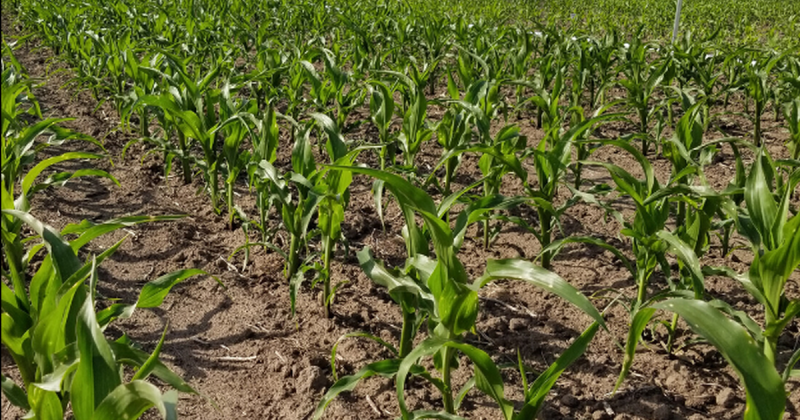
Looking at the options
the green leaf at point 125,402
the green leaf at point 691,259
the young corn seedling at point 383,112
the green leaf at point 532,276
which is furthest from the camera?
the young corn seedling at point 383,112

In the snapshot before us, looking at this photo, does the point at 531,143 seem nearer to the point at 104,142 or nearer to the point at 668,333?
the point at 668,333

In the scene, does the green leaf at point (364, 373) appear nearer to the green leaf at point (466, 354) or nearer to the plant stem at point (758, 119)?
the green leaf at point (466, 354)

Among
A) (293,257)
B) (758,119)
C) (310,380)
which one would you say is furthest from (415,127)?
(758,119)

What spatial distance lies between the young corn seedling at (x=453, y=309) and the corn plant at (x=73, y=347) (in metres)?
0.48

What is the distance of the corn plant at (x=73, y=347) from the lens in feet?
4.00

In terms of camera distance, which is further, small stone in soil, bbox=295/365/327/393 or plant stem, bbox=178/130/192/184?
plant stem, bbox=178/130/192/184

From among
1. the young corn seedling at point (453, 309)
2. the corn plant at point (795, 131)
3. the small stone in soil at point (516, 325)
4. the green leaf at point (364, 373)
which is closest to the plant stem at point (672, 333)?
the small stone in soil at point (516, 325)

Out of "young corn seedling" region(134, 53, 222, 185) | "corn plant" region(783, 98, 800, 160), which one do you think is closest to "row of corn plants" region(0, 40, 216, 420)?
"young corn seedling" region(134, 53, 222, 185)

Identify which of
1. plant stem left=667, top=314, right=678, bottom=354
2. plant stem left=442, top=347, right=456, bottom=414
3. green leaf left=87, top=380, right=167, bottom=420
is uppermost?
green leaf left=87, top=380, right=167, bottom=420

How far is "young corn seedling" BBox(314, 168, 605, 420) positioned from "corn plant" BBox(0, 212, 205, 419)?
1.57ft

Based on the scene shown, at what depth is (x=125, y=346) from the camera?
60.2 inches

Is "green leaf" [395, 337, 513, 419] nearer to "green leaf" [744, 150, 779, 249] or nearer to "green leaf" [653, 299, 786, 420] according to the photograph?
"green leaf" [653, 299, 786, 420]

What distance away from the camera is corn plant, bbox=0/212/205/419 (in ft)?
4.00

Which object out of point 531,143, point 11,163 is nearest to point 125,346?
point 11,163
